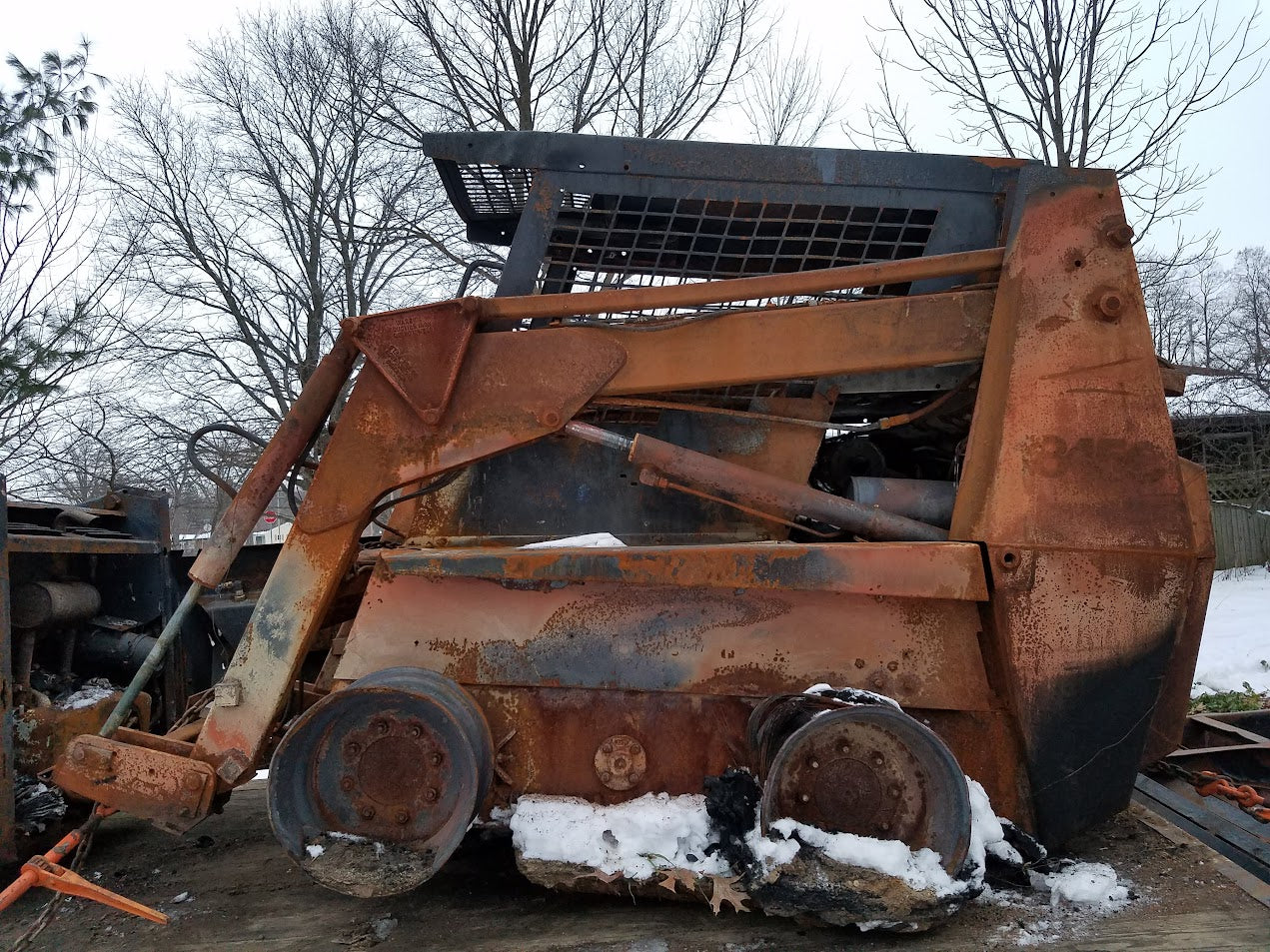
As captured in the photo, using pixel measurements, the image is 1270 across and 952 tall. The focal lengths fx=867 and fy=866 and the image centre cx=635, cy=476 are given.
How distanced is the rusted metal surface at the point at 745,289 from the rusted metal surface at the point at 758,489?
0.44 meters

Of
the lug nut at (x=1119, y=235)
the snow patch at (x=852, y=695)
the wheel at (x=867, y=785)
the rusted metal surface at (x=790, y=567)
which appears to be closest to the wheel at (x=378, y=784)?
the rusted metal surface at (x=790, y=567)

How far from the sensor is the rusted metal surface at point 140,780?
2920 millimetres

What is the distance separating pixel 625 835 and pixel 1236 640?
8.78 m

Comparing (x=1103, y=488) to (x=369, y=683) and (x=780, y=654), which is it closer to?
(x=780, y=654)

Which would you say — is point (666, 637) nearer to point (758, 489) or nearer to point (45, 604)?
point (758, 489)

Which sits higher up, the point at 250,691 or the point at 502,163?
the point at 502,163

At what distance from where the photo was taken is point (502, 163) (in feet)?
11.2

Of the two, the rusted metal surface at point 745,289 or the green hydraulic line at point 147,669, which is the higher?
the rusted metal surface at point 745,289

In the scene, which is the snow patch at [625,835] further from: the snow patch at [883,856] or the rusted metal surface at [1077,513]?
the rusted metal surface at [1077,513]

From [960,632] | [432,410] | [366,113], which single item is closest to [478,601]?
[432,410]

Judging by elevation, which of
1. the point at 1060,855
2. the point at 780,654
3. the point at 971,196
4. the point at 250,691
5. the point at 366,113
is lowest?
the point at 1060,855

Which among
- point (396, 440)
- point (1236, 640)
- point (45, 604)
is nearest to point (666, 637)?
point (396, 440)

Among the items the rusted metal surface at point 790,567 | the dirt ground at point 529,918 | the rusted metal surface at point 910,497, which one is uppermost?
the rusted metal surface at point 910,497

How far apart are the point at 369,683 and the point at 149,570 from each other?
258 cm
